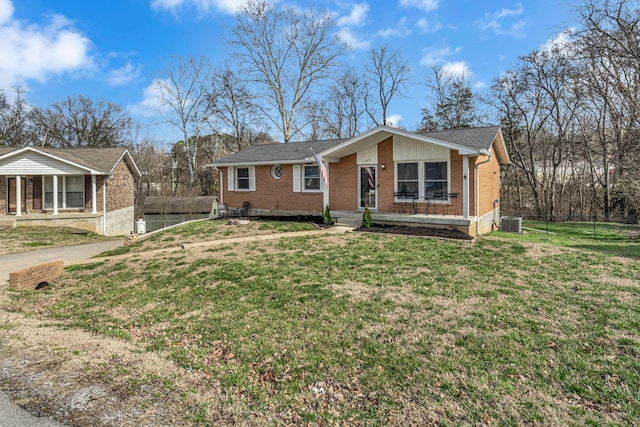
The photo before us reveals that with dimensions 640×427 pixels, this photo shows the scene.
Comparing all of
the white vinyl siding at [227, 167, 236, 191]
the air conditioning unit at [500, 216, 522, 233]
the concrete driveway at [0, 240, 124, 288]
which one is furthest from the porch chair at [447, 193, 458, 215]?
the concrete driveway at [0, 240, 124, 288]

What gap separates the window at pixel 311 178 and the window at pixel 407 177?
4.19 metres

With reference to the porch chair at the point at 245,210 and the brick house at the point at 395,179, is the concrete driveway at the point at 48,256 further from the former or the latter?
the brick house at the point at 395,179

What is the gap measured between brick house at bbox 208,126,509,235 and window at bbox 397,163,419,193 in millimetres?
38

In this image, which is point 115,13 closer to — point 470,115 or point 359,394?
point 359,394

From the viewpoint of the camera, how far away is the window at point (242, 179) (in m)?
18.7

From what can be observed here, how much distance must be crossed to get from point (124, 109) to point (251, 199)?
1198 inches

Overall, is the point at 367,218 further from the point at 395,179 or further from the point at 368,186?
the point at 368,186

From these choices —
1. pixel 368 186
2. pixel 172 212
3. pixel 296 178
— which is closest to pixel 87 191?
pixel 172 212

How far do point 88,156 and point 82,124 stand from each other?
20982mm

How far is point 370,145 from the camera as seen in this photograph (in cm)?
1453

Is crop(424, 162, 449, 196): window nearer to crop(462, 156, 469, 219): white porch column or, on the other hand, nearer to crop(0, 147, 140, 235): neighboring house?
crop(462, 156, 469, 219): white porch column

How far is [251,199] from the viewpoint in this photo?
18.4 meters

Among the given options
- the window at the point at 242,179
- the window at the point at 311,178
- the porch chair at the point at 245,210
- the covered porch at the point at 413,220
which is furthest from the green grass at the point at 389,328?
the window at the point at 242,179

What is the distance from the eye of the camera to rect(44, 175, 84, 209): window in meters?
19.9
